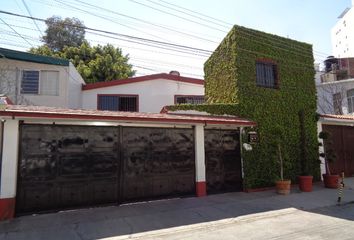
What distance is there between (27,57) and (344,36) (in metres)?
44.9

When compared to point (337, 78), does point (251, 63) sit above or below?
below

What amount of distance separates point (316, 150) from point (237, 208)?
6915 millimetres

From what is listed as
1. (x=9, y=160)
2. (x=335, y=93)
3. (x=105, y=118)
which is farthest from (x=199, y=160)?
(x=335, y=93)

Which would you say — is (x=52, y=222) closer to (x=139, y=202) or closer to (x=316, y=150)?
(x=139, y=202)

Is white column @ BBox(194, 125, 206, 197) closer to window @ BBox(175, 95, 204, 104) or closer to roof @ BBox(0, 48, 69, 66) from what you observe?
window @ BBox(175, 95, 204, 104)

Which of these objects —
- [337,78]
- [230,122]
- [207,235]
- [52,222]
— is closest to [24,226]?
[52,222]

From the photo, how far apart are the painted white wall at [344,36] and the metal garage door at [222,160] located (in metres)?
36.3

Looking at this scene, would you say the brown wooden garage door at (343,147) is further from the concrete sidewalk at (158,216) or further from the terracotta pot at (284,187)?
the terracotta pot at (284,187)

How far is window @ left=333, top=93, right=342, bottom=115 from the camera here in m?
23.0

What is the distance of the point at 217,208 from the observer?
8.76 m

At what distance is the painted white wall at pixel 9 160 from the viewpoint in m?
7.55

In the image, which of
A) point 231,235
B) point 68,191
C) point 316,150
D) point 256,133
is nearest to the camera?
point 231,235

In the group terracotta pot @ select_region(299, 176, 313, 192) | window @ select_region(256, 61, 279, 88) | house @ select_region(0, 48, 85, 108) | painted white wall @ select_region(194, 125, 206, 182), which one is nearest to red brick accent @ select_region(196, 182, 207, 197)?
painted white wall @ select_region(194, 125, 206, 182)

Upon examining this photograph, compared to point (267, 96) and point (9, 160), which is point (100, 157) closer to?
point (9, 160)
